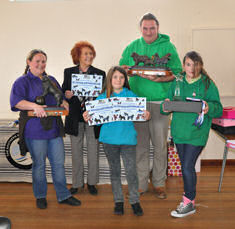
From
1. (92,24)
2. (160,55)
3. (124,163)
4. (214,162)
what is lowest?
(214,162)

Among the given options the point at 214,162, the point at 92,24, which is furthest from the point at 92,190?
the point at 92,24

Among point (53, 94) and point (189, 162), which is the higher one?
point (53, 94)

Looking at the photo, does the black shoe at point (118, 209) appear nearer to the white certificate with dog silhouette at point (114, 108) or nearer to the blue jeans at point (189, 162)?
the blue jeans at point (189, 162)

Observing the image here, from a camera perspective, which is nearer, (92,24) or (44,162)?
(44,162)

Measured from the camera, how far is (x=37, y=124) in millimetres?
2545

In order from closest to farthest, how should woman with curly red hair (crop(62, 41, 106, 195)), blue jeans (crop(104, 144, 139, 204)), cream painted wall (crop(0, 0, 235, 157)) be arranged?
1. blue jeans (crop(104, 144, 139, 204))
2. woman with curly red hair (crop(62, 41, 106, 195))
3. cream painted wall (crop(0, 0, 235, 157))

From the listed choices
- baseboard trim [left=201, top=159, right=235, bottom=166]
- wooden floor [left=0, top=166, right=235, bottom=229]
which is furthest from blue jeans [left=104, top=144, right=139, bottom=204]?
baseboard trim [left=201, top=159, right=235, bottom=166]

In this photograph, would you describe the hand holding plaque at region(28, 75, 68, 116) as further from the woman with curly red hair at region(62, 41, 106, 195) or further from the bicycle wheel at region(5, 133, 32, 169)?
the bicycle wheel at region(5, 133, 32, 169)

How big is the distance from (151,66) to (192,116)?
0.60 meters

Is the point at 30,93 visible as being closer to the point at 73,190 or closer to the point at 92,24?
the point at 73,190

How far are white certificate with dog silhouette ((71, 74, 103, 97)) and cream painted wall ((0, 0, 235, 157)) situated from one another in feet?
4.56

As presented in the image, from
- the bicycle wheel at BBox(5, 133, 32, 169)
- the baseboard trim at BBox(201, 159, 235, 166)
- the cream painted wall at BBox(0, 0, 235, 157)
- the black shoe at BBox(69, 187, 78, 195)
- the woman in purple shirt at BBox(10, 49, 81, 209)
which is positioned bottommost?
the baseboard trim at BBox(201, 159, 235, 166)

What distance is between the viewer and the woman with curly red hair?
286 cm

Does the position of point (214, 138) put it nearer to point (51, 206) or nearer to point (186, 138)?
point (186, 138)
